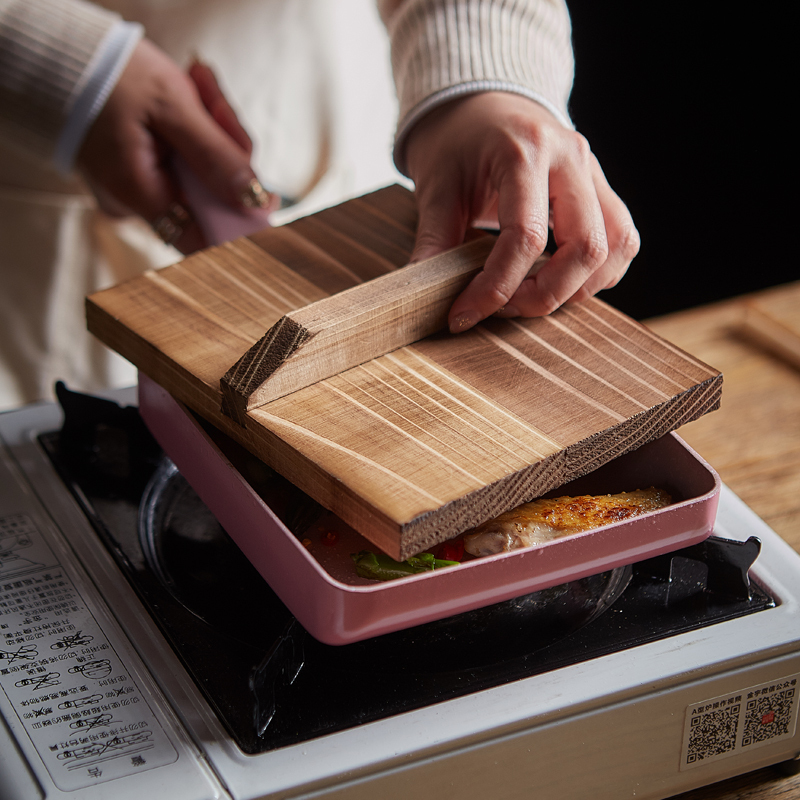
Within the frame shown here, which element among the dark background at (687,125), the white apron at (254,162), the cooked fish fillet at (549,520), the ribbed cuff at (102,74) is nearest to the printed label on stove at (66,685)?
the cooked fish fillet at (549,520)

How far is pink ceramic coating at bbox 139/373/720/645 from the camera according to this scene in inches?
19.7

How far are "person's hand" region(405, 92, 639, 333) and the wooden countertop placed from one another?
0.31m

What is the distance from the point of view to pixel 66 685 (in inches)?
22.5

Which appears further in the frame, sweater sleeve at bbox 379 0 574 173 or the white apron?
the white apron

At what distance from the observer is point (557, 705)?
56 cm

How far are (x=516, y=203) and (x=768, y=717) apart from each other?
410 mm

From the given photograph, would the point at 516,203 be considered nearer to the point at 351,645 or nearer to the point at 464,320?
the point at 464,320

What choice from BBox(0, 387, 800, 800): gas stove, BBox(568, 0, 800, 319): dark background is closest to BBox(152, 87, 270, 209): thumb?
BBox(0, 387, 800, 800): gas stove

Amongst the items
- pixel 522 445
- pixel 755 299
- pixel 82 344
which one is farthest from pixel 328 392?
pixel 82 344

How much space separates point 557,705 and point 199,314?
0.37m

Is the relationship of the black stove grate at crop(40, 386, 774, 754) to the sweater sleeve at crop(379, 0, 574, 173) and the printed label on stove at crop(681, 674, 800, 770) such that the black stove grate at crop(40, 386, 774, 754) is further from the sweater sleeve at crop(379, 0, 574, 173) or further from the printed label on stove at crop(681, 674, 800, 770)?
the sweater sleeve at crop(379, 0, 574, 173)

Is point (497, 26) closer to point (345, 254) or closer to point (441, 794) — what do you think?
point (345, 254)

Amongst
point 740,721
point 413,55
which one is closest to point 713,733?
point 740,721

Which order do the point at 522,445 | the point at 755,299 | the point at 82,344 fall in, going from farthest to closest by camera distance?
1. the point at 82,344
2. the point at 755,299
3. the point at 522,445
